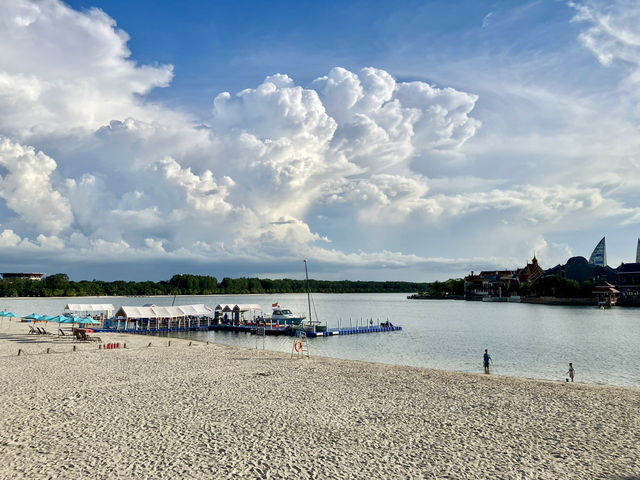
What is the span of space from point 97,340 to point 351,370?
81.1 ft

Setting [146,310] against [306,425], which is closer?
[306,425]

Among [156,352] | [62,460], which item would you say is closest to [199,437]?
[62,460]

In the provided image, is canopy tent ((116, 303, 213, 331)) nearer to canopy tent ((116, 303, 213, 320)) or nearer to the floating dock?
canopy tent ((116, 303, 213, 320))

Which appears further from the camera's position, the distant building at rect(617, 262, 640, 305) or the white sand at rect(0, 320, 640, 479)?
the distant building at rect(617, 262, 640, 305)

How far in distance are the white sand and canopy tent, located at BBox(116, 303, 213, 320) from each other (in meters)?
32.4

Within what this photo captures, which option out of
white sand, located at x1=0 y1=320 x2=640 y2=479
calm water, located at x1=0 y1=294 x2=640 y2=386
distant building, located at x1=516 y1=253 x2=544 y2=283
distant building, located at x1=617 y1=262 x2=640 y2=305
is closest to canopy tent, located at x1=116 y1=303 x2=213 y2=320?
calm water, located at x1=0 y1=294 x2=640 y2=386

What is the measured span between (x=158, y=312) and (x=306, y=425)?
164ft

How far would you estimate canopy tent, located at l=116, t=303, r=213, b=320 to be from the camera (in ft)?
185

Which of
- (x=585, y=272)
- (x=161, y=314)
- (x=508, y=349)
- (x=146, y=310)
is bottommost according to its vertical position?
(x=508, y=349)

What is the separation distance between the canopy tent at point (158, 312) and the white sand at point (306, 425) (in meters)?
32.4

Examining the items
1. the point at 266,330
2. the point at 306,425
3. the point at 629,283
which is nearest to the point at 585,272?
the point at 629,283

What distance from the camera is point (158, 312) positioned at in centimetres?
5997

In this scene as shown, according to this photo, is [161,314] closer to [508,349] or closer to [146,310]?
[146,310]

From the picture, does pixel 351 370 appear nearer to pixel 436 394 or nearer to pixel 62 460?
pixel 436 394
